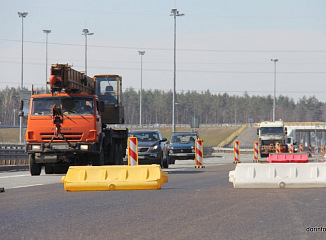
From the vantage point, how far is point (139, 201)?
1101 cm

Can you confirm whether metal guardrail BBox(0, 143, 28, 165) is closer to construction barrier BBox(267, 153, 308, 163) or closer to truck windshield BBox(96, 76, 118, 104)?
truck windshield BBox(96, 76, 118, 104)

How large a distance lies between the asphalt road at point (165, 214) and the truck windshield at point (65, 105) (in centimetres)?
796

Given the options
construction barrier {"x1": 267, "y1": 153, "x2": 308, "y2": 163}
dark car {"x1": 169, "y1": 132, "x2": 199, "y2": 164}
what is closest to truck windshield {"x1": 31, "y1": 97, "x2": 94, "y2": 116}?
construction barrier {"x1": 267, "y1": 153, "x2": 308, "y2": 163}

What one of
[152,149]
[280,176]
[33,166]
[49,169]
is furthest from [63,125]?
[280,176]

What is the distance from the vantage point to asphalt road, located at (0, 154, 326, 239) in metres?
7.20

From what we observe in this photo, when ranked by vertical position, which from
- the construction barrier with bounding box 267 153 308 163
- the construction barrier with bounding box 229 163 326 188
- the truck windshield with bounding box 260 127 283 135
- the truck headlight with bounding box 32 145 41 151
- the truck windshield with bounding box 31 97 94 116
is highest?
the truck windshield with bounding box 31 97 94 116

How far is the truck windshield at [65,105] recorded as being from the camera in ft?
68.4

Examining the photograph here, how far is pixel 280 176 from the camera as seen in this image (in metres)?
13.8

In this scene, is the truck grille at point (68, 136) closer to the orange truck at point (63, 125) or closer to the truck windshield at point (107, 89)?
the orange truck at point (63, 125)

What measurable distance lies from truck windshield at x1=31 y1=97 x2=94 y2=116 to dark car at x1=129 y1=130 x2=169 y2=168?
188 inches

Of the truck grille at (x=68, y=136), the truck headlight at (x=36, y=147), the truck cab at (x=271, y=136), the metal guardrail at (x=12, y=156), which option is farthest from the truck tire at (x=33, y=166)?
the truck cab at (x=271, y=136)

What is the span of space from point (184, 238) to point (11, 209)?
13.3ft

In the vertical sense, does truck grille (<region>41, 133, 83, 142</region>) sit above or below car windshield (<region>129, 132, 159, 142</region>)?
above

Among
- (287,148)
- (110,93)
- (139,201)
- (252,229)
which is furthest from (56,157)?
(287,148)
